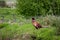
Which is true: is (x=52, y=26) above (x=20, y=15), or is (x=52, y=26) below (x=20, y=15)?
above

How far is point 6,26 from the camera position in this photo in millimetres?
9297

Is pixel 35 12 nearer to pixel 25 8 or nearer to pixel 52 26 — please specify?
pixel 25 8

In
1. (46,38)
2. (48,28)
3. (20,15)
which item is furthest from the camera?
(20,15)

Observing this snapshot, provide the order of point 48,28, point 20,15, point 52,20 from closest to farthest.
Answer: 1. point 48,28
2. point 52,20
3. point 20,15

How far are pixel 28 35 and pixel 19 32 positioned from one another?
571mm

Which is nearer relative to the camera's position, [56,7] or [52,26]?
[52,26]

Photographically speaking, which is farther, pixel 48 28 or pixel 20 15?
pixel 20 15

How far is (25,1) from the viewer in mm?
15219

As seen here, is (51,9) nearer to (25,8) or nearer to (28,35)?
(25,8)

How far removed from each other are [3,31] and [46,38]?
160 centimetres

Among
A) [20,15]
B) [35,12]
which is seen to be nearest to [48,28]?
[35,12]

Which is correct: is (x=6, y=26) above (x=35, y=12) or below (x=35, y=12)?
above

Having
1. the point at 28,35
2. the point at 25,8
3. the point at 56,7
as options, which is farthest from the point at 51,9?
the point at 28,35

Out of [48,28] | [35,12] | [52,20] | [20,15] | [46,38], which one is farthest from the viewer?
[20,15]
